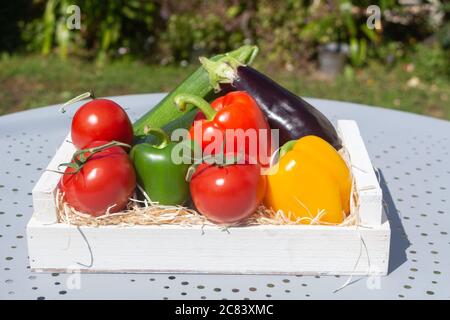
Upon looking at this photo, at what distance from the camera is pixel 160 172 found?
1.47 meters

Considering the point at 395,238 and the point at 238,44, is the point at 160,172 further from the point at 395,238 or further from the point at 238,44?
the point at 238,44

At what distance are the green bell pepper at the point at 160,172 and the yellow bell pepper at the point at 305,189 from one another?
7.1 inches

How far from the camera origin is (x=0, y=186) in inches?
74.3

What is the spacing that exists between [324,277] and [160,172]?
0.38 meters

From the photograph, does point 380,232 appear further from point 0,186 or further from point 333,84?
point 333,84

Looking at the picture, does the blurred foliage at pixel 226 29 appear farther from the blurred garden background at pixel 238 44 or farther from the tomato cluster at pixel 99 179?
the tomato cluster at pixel 99 179

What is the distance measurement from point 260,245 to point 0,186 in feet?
2.55

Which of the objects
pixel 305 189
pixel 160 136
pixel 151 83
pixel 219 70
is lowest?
pixel 151 83

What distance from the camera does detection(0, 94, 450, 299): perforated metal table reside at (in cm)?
142

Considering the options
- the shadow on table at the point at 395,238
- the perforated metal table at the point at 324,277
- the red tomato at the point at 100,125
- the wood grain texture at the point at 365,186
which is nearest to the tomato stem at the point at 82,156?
the red tomato at the point at 100,125

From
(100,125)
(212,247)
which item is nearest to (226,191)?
(212,247)

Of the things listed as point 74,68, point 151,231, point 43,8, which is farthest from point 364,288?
point 43,8

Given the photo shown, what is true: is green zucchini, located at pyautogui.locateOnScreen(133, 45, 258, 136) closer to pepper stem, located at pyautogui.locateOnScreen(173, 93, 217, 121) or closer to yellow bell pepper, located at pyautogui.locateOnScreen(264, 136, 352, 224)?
pepper stem, located at pyautogui.locateOnScreen(173, 93, 217, 121)

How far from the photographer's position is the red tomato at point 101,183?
4.70 feet
